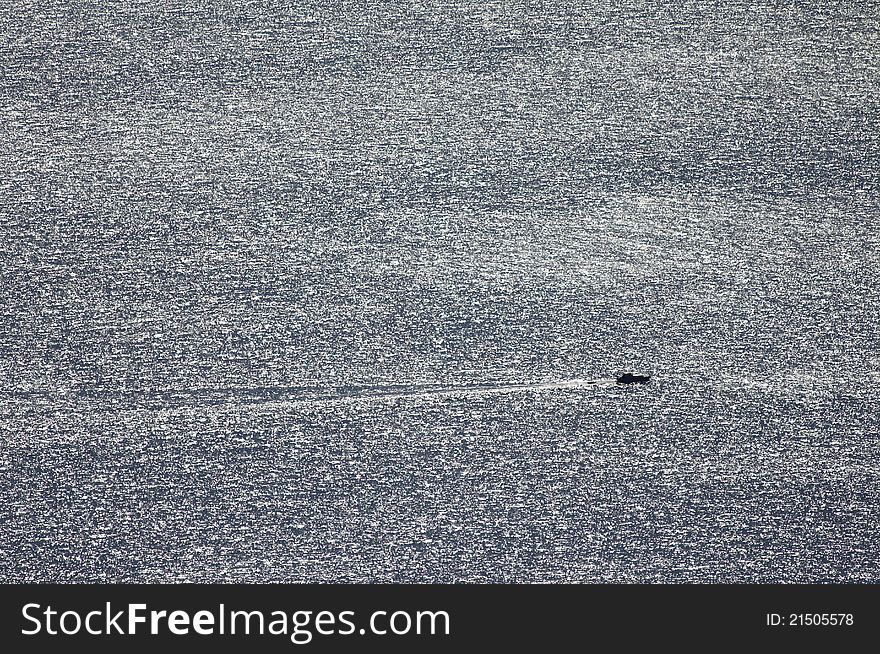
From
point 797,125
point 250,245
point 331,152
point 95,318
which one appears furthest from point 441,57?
point 95,318

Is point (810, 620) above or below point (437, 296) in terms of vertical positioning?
below

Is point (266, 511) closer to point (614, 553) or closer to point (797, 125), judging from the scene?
point (614, 553)

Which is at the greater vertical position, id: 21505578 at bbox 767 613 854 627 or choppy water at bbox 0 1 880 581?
choppy water at bbox 0 1 880 581

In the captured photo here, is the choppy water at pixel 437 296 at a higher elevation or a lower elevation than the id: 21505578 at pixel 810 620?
higher
